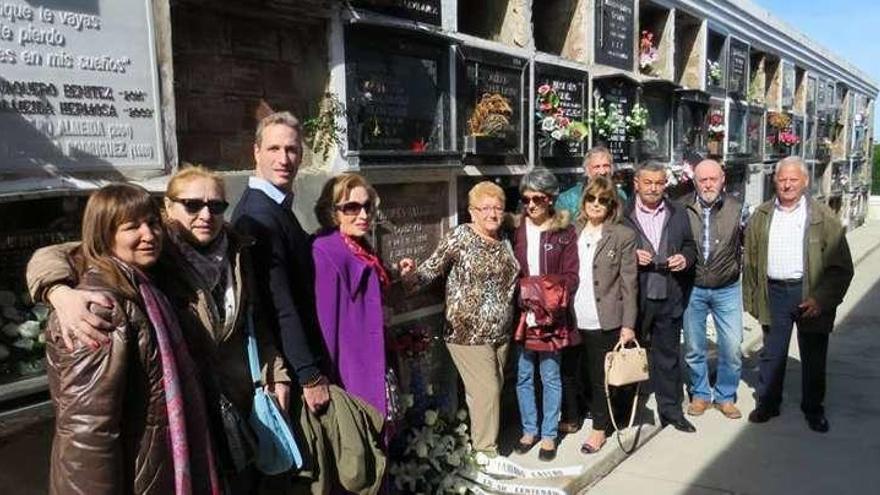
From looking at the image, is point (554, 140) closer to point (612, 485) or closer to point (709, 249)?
point (709, 249)

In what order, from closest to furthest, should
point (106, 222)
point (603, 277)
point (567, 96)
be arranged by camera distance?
1. point (106, 222)
2. point (603, 277)
3. point (567, 96)

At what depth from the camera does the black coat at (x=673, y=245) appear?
3834 mm

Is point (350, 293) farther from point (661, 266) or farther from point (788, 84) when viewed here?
point (788, 84)

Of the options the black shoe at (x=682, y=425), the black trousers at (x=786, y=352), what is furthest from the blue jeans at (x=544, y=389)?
the black trousers at (x=786, y=352)

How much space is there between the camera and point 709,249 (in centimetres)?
405

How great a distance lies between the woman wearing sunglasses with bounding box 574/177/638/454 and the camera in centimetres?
357

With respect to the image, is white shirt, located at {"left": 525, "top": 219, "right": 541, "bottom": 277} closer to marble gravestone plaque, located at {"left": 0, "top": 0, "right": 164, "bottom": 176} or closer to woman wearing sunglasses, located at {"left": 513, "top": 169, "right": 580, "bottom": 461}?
woman wearing sunglasses, located at {"left": 513, "top": 169, "right": 580, "bottom": 461}

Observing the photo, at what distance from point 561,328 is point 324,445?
150 cm

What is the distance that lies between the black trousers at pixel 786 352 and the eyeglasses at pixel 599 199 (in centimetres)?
121

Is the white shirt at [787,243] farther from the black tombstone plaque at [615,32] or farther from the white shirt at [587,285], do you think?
the black tombstone plaque at [615,32]

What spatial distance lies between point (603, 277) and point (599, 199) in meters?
0.38

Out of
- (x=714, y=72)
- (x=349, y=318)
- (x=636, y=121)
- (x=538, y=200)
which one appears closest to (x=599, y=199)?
(x=538, y=200)

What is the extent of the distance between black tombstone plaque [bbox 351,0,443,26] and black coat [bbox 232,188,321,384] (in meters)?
1.24

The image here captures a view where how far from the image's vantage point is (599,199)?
3570 millimetres
